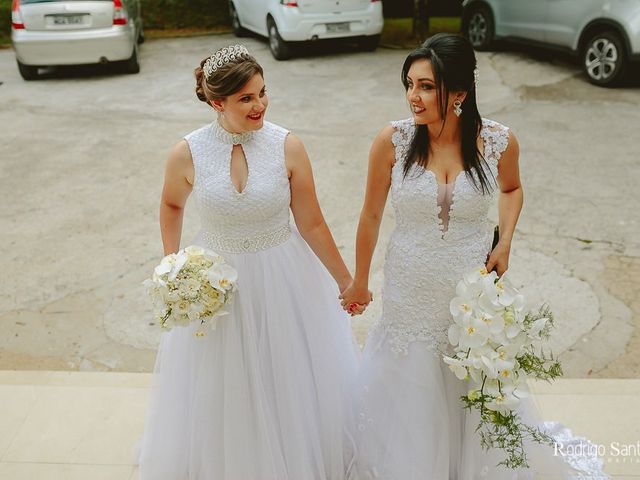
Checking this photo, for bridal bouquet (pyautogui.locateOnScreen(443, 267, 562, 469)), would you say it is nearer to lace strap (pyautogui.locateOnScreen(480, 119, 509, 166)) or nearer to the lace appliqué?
lace strap (pyautogui.locateOnScreen(480, 119, 509, 166))

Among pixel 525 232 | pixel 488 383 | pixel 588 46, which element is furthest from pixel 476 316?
pixel 588 46

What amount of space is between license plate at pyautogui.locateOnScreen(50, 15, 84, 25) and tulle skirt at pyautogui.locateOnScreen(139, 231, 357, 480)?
7.86 meters

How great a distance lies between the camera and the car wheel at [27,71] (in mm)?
9797

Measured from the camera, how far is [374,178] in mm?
2592

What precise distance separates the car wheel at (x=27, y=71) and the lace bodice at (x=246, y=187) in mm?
8440

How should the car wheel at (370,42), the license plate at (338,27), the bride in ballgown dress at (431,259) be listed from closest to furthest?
the bride in ballgown dress at (431,259), the license plate at (338,27), the car wheel at (370,42)

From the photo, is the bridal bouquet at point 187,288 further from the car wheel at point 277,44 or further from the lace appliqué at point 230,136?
the car wheel at point 277,44

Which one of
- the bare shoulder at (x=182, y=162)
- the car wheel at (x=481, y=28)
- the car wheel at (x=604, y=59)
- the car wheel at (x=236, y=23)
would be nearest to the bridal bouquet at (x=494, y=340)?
the bare shoulder at (x=182, y=162)

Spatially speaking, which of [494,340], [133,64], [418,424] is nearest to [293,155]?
[494,340]

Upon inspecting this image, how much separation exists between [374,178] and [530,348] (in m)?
0.85

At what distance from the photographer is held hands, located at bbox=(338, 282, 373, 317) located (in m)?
2.80

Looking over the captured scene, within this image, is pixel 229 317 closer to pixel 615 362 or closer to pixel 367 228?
pixel 367 228

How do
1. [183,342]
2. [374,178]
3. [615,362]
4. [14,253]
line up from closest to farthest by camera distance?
[374,178] → [183,342] → [615,362] → [14,253]

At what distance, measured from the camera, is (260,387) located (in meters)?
2.70
